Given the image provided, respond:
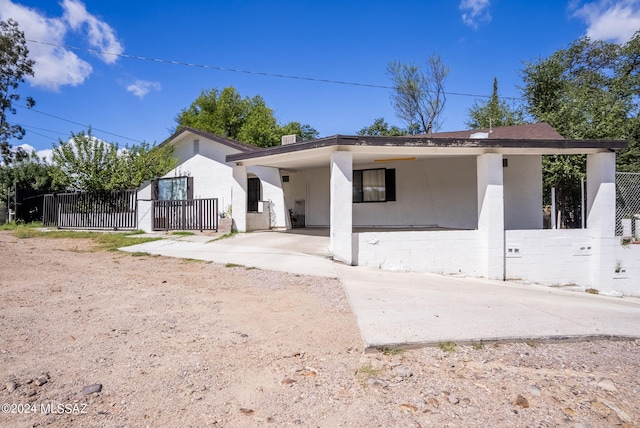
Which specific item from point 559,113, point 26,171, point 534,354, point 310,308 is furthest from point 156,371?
point 26,171

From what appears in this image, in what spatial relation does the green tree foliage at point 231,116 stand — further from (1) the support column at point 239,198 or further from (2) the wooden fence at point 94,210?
(1) the support column at point 239,198

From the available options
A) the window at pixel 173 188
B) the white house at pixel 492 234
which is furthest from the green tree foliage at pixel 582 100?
the window at pixel 173 188

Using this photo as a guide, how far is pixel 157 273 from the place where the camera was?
7051mm

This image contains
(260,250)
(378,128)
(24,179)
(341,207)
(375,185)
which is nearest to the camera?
(341,207)

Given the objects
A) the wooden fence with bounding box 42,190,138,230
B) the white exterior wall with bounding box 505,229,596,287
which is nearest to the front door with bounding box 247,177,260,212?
the wooden fence with bounding box 42,190,138,230

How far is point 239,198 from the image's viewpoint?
11.8 m

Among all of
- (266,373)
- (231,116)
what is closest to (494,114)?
(231,116)

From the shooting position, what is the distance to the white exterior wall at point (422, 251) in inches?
316

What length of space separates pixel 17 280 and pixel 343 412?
651 cm

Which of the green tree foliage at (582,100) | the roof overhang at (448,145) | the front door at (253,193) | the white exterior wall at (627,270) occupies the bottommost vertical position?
the white exterior wall at (627,270)

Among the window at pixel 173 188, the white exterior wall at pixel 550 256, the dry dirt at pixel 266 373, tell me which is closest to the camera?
the dry dirt at pixel 266 373

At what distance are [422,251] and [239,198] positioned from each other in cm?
636

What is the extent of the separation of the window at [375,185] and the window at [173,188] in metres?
7.04

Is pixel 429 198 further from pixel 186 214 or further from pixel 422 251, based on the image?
pixel 186 214
